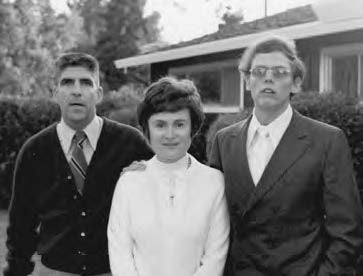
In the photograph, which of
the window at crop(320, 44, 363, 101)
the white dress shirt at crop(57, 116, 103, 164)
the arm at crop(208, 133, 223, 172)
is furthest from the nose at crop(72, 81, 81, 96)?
the window at crop(320, 44, 363, 101)

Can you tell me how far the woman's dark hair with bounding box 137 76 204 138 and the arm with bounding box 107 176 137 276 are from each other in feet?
1.28

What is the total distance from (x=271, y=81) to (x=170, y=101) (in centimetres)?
52

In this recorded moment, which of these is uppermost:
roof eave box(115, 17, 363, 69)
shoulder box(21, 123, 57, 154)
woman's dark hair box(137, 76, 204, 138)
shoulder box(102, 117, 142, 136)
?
roof eave box(115, 17, 363, 69)

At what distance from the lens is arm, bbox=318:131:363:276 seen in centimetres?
271

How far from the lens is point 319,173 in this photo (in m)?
2.77

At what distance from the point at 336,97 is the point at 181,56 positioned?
7.27 meters

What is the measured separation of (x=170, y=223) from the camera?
9.23 ft

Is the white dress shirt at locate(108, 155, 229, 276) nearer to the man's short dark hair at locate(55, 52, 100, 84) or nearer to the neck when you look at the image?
the neck

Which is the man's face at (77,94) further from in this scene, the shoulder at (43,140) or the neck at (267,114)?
the neck at (267,114)

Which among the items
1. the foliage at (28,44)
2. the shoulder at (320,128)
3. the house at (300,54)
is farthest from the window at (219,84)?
the foliage at (28,44)

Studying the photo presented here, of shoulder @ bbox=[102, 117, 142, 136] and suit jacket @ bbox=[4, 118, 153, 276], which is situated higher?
shoulder @ bbox=[102, 117, 142, 136]

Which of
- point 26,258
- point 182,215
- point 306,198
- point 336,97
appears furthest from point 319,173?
point 336,97

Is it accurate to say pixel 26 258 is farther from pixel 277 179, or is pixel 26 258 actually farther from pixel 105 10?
pixel 105 10

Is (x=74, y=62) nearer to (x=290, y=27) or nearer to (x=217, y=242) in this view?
(x=217, y=242)
